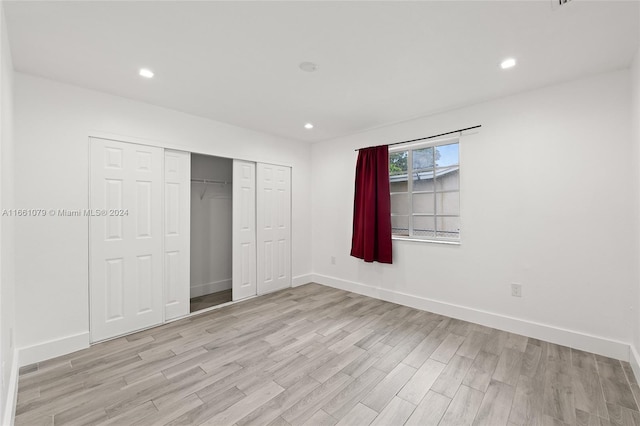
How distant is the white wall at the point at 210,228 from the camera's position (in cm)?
431

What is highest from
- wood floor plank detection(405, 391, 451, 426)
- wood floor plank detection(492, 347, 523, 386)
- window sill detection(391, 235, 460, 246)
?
window sill detection(391, 235, 460, 246)

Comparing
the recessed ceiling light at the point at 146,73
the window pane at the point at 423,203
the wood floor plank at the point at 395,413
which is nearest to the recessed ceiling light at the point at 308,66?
the recessed ceiling light at the point at 146,73

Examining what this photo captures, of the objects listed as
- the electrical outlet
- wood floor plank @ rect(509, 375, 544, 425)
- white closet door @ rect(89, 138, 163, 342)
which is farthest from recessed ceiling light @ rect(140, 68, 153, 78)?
the electrical outlet

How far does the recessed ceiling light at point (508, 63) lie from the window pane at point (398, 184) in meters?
1.76

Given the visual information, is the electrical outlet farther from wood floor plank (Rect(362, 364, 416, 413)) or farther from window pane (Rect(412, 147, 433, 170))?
window pane (Rect(412, 147, 433, 170))

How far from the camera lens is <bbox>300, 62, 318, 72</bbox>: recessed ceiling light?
229 centimetres

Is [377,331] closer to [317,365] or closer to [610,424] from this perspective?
[317,365]

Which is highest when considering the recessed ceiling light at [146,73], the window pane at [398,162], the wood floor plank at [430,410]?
the recessed ceiling light at [146,73]

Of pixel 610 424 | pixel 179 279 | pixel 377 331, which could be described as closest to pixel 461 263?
pixel 377 331

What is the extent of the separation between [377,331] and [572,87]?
3.08 metres

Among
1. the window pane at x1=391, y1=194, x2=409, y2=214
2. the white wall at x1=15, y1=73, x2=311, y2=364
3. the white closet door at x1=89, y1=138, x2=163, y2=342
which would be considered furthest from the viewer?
the window pane at x1=391, y1=194, x2=409, y2=214

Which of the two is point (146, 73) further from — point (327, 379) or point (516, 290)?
point (516, 290)

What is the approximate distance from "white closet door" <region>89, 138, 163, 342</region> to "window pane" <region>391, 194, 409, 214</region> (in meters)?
3.07

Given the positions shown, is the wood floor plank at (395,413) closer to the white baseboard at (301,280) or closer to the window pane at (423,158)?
the window pane at (423,158)
